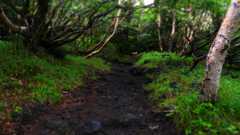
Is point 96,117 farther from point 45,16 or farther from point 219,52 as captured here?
point 45,16

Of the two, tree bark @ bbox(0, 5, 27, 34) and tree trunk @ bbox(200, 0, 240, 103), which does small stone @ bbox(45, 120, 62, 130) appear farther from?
tree bark @ bbox(0, 5, 27, 34)

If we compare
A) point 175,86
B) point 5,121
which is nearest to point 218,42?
point 175,86

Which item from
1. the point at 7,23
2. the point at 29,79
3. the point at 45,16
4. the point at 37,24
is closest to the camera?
the point at 29,79

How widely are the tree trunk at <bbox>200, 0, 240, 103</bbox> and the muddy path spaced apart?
1.08 meters

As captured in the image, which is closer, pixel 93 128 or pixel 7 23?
pixel 93 128

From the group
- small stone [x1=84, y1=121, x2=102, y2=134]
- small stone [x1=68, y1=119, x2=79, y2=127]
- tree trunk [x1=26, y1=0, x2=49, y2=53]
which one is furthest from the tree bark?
small stone [x1=84, y1=121, x2=102, y2=134]

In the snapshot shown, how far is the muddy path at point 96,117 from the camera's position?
9.40 feet

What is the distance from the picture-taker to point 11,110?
9.75ft

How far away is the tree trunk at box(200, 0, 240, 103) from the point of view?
108 inches

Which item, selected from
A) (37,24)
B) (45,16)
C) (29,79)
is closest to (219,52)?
(29,79)

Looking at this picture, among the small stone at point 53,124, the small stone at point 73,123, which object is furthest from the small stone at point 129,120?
the small stone at point 53,124

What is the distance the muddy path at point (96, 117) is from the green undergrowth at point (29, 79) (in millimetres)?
361

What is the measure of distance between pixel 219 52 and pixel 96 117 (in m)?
3.15

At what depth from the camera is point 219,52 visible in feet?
9.54
